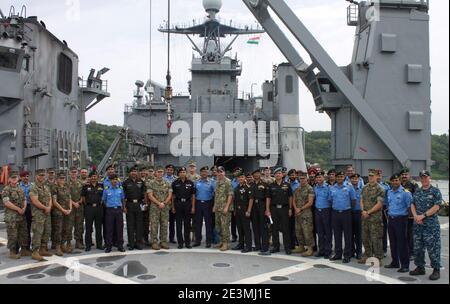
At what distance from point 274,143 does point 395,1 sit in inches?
321

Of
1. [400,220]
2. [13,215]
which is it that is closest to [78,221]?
[13,215]

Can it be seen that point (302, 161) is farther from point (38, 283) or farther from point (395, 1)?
point (38, 283)

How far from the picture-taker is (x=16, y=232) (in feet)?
20.7

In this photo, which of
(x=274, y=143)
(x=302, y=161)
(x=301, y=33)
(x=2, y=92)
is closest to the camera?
(x=301, y=33)

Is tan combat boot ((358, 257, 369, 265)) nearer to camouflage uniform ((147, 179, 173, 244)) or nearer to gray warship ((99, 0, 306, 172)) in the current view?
camouflage uniform ((147, 179, 173, 244))

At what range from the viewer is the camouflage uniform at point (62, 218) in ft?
21.6

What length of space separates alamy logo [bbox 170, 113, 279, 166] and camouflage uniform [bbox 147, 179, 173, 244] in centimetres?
923

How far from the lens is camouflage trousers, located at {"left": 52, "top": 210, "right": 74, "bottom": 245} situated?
6.59 m

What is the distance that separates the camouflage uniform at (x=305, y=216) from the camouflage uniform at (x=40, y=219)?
408 centimetres

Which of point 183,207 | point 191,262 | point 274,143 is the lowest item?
point 191,262

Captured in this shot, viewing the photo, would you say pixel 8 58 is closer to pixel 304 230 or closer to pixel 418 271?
pixel 304 230

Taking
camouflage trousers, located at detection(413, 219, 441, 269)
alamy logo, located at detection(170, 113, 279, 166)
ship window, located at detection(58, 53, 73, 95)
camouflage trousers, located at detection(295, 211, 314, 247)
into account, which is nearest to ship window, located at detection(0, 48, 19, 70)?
ship window, located at detection(58, 53, 73, 95)

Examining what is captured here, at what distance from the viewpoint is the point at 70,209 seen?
664cm

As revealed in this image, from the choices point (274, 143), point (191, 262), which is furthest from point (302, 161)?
point (191, 262)
